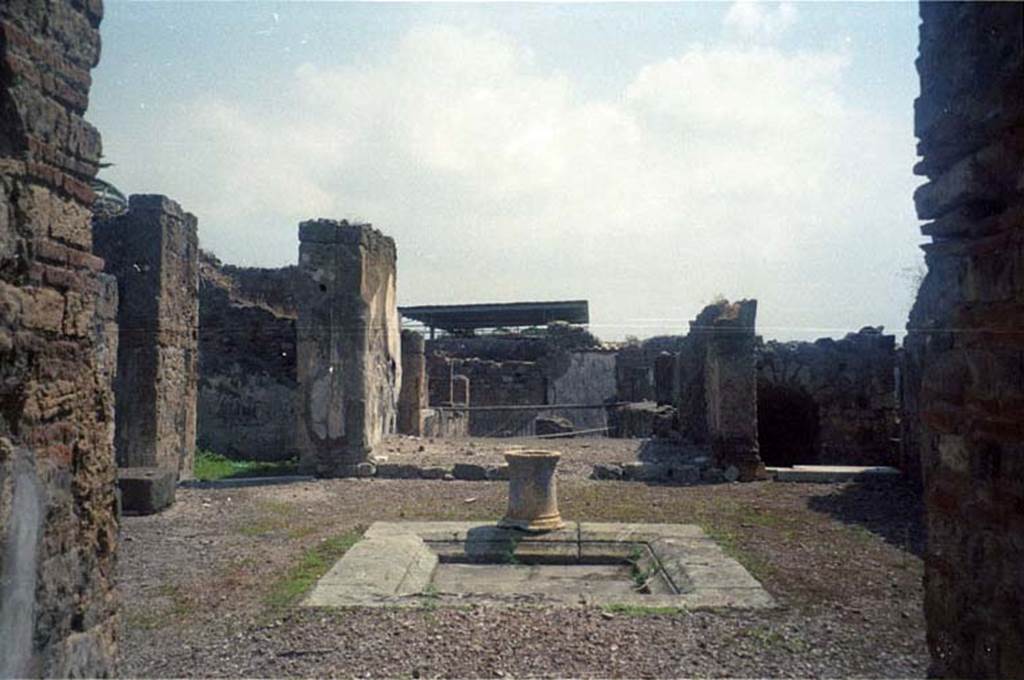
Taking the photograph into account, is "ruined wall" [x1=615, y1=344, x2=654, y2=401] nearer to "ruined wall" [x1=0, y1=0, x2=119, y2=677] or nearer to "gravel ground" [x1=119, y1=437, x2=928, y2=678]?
"gravel ground" [x1=119, y1=437, x2=928, y2=678]

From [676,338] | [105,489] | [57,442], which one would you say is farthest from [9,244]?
[676,338]

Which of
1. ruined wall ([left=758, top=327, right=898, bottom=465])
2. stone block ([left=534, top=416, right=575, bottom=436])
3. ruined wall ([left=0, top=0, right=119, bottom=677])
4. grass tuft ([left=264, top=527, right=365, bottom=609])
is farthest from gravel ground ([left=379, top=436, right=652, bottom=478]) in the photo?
ruined wall ([left=0, top=0, right=119, bottom=677])

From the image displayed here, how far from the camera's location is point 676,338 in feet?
88.4

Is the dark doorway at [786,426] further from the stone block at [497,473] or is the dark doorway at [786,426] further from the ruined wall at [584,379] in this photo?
the ruined wall at [584,379]

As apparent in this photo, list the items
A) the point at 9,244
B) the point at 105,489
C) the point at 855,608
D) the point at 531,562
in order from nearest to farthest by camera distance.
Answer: the point at 9,244 → the point at 105,489 → the point at 855,608 → the point at 531,562

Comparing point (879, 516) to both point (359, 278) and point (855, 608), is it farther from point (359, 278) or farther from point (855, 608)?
point (359, 278)

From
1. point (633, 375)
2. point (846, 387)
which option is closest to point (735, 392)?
point (846, 387)

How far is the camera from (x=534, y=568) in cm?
677

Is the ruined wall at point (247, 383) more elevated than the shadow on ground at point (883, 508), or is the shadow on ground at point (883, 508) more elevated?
the ruined wall at point (247, 383)

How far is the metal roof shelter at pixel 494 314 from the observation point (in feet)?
94.9

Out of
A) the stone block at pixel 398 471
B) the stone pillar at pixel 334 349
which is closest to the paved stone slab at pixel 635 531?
the stone block at pixel 398 471

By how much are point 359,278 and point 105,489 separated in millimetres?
8558

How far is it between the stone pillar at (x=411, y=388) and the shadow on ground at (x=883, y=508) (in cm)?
822

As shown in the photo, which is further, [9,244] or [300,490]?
[300,490]
